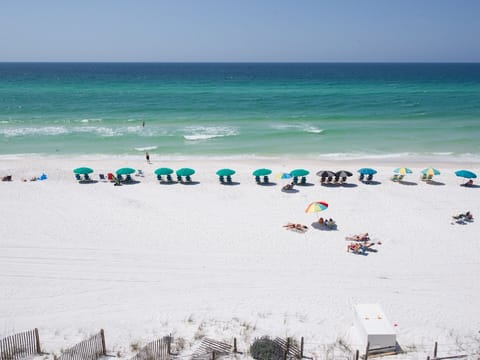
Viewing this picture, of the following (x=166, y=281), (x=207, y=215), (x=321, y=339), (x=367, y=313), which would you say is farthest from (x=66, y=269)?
(x=367, y=313)

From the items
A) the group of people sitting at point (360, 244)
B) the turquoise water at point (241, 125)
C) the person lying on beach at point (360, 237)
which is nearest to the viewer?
the group of people sitting at point (360, 244)

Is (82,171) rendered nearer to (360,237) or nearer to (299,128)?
(360,237)

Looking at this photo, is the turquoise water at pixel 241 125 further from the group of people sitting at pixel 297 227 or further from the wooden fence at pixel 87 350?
the wooden fence at pixel 87 350

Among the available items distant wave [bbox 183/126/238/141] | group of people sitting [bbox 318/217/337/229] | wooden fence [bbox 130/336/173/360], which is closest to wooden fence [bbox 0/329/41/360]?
wooden fence [bbox 130/336/173/360]

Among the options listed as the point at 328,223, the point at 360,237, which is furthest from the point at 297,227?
the point at 360,237

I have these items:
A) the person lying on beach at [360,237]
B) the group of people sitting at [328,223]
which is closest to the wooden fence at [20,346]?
the person lying on beach at [360,237]

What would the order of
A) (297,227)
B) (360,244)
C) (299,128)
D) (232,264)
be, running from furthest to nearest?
(299,128) < (297,227) < (360,244) < (232,264)

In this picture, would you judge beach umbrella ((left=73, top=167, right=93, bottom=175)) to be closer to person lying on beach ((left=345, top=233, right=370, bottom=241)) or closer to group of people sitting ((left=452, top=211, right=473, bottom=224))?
person lying on beach ((left=345, top=233, right=370, bottom=241))
